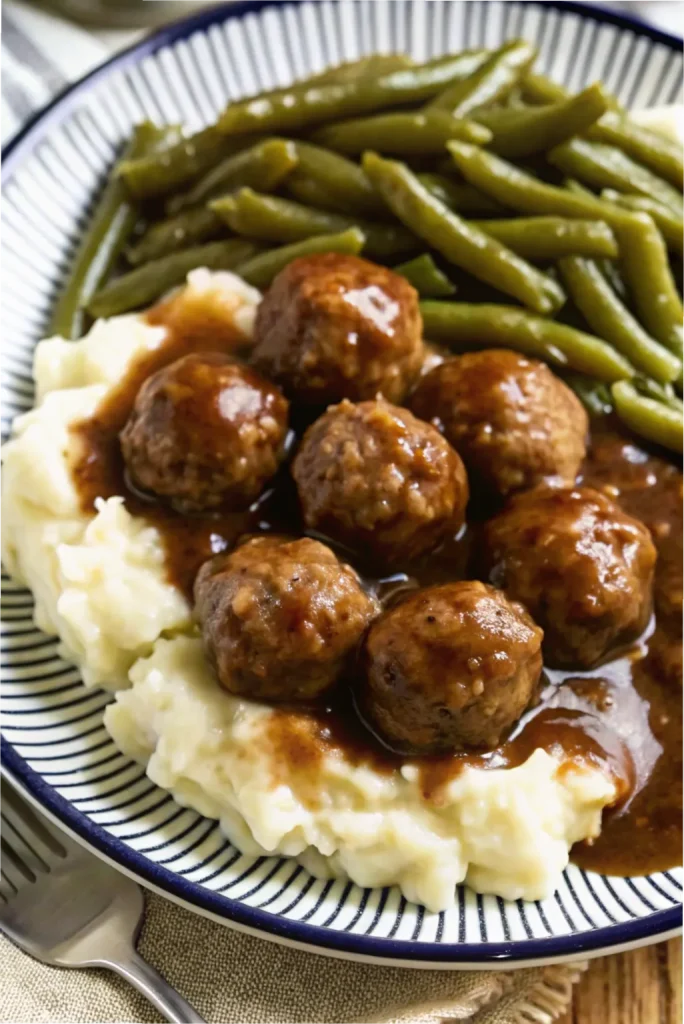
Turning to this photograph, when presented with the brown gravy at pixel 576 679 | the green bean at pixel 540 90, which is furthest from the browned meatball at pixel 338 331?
the green bean at pixel 540 90

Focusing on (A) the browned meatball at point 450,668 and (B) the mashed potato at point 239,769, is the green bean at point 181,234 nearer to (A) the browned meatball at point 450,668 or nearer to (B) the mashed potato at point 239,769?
(B) the mashed potato at point 239,769

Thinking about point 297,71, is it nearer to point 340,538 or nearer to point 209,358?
point 209,358

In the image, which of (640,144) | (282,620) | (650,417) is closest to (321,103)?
(640,144)

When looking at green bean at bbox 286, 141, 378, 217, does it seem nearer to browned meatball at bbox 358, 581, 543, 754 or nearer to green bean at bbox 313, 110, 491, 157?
green bean at bbox 313, 110, 491, 157

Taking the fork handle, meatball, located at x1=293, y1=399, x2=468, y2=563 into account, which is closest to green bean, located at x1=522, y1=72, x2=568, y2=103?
A: meatball, located at x1=293, y1=399, x2=468, y2=563

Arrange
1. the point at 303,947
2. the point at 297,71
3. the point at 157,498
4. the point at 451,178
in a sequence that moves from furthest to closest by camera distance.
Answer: the point at 297,71 < the point at 451,178 < the point at 157,498 < the point at 303,947

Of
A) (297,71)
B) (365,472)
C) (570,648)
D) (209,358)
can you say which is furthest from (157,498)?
(297,71)
